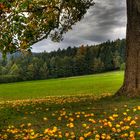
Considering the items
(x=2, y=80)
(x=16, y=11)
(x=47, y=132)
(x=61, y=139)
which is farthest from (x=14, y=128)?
(x=2, y=80)

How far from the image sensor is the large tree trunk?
19.4 meters

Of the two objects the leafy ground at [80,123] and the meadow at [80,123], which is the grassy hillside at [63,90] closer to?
the meadow at [80,123]

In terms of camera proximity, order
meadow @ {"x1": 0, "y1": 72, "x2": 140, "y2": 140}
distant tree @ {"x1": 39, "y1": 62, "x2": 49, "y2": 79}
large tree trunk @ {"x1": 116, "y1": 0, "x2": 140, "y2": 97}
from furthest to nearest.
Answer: distant tree @ {"x1": 39, "y1": 62, "x2": 49, "y2": 79}, large tree trunk @ {"x1": 116, "y1": 0, "x2": 140, "y2": 97}, meadow @ {"x1": 0, "y1": 72, "x2": 140, "y2": 140}

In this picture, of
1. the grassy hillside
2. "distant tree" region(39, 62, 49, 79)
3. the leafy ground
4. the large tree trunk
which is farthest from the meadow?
"distant tree" region(39, 62, 49, 79)

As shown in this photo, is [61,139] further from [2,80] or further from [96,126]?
[2,80]

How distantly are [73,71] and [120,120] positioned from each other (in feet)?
541

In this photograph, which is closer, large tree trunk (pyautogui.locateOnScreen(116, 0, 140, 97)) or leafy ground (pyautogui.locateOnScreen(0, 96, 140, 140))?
leafy ground (pyautogui.locateOnScreen(0, 96, 140, 140))

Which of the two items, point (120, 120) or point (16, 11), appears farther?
point (120, 120)

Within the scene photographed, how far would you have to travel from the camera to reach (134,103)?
1714 cm

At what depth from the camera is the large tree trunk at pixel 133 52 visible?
19.4 meters

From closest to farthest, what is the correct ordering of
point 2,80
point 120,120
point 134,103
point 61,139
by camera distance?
1. point 61,139
2. point 120,120
3. point 134,103
4. point 2,80

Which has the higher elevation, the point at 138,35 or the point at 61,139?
the point at 138,35

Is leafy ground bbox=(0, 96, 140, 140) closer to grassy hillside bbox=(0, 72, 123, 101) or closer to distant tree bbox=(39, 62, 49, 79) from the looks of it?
grassy hillside bbox=(0, 72, 123, 101)

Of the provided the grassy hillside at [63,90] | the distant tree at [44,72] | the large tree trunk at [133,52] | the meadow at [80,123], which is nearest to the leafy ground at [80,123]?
the meadow at [80,123]
